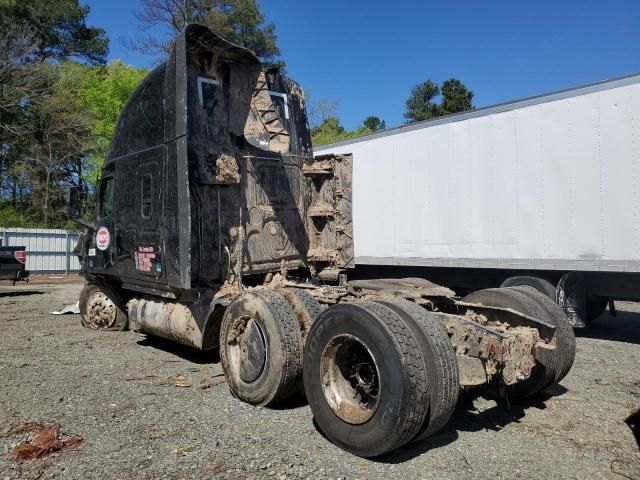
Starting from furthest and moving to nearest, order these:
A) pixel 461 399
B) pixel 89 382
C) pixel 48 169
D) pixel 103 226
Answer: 1. pixel 48 169
2. pixel 103 226
3. pixel 89 382
4. pixel 461 399

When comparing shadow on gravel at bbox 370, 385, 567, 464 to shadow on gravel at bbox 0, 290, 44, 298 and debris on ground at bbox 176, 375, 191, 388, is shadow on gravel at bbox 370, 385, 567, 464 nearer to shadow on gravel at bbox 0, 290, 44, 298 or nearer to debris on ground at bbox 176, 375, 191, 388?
debris on ground at bbox 176, 375, 191, 388

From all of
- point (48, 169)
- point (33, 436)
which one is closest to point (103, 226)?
point (33, 436)

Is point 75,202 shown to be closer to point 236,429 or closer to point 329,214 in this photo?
point 329,214

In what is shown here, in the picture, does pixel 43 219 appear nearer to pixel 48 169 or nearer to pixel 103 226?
pixel 48 169

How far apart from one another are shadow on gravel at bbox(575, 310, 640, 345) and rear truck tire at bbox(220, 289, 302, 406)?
6.37m

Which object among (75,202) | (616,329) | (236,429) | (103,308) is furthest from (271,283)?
(616,329)

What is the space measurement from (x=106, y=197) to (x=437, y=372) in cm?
593

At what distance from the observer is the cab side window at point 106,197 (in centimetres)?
748

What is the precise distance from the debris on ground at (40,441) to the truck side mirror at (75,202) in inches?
178

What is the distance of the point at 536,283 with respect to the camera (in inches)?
342

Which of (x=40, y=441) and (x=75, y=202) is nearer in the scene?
(x=40, y=441)

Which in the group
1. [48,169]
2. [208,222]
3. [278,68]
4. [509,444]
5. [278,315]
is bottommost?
[509,444]

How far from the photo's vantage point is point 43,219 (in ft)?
103

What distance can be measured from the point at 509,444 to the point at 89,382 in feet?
13.8
